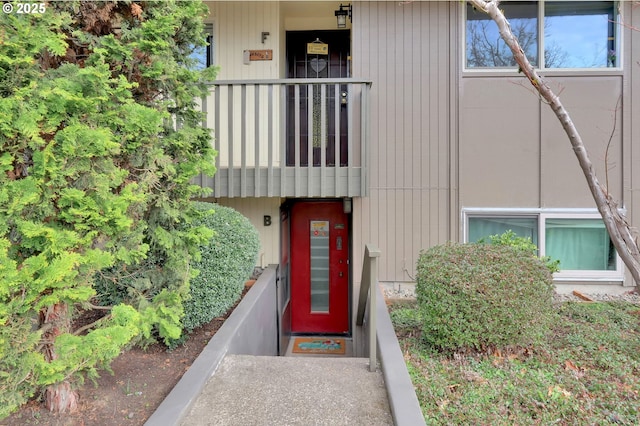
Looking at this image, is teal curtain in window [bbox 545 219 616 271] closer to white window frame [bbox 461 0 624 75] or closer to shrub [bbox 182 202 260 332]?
white window frame [bbox 461 0 624 75]

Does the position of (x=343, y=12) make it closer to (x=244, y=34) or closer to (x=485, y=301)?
(x=244, y=34)

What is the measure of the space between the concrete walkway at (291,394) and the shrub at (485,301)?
713 mm

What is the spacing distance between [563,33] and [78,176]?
611 centimetres

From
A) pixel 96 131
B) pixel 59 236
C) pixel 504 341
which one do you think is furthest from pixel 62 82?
pixel 504 341

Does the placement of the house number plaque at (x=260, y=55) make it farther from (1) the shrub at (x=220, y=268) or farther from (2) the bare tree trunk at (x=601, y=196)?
(2) the bare tree trunk at (x=601, y=196)


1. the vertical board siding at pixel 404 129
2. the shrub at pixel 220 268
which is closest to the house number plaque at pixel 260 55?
the vertical board siding at pixel 404 129

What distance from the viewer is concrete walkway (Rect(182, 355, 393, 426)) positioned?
8.07 ft

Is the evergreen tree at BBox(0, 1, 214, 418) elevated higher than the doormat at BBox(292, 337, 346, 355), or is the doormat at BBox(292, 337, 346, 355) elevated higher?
the evergreen tree at BBox(0, 1, 214, 418)

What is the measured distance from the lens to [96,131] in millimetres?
2088

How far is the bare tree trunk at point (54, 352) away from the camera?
2.29 metres

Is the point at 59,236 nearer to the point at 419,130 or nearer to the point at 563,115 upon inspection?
the point at 563,115

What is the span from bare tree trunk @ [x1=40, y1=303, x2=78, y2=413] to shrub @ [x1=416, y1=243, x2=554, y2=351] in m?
2.67

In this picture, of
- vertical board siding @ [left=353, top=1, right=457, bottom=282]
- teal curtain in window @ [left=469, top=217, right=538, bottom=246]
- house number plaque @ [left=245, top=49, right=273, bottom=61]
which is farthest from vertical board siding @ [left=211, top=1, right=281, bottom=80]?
teal curtain in window @ [left=469, top=217, right=538, bottom=246]

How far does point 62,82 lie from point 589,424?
371 centimetres
